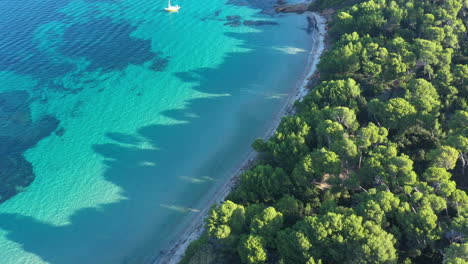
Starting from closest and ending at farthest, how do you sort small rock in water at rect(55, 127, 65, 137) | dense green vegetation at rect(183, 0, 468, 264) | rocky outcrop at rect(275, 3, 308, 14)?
dense green vegetation at rect(183, 0, 468, 264), small rock in water at rect(55, 127, 65, 137), rocky outcrop at rect(275, 3, 308, 14)

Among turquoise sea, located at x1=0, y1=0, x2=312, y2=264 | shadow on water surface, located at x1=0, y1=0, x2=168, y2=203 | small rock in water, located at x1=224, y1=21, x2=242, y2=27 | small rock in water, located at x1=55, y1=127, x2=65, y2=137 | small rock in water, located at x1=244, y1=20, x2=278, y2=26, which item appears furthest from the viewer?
small rock in water, located at x1=224, y1=21, x2=242, y2=27

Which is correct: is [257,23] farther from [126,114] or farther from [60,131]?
[60,131]

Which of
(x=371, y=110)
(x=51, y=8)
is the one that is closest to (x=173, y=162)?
(x=371, y=110)

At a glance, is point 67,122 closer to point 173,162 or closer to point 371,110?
point 173,162

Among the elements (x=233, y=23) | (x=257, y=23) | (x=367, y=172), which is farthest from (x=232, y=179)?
(x=233, y=23)

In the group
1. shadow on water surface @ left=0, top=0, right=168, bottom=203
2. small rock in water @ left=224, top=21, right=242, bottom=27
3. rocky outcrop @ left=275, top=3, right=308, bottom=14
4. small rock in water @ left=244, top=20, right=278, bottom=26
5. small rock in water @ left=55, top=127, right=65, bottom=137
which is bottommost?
small rock in water @ left=55, top=127, right=65, bottom=137

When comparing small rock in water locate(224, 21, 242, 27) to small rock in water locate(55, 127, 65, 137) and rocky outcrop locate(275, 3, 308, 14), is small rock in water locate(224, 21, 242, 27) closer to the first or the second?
rocky outcrop locate(275, 3, 308, 14)

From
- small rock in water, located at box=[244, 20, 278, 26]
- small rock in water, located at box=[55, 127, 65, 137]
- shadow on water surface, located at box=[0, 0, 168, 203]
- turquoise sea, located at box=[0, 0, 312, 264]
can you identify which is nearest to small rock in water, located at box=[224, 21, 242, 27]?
turquoise sea, located at box=[0, 0, 312, 264]

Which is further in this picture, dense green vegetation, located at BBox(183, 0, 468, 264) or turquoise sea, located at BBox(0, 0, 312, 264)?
turquoise sea, located at BBox(0, 0, 312, 264)

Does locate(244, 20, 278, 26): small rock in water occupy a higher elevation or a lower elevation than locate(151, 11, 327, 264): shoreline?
higher
